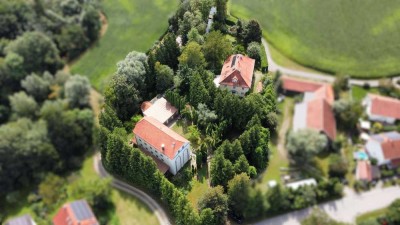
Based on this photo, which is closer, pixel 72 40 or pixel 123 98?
pixel 72 40

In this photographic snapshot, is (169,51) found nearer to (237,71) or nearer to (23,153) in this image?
(237,71)

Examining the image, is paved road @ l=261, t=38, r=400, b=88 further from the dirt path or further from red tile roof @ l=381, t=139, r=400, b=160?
red tile roof @ l=381, t=139, r=400, b=160

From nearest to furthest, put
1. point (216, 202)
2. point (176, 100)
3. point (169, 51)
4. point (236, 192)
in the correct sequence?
1. point (236, 192)
2. point (216, 202)
3. point (176, 100)
4. point (169, 51)

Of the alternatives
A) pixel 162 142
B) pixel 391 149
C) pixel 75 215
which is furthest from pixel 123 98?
pixel 391 149

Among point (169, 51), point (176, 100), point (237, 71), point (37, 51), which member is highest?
point (169, 51)

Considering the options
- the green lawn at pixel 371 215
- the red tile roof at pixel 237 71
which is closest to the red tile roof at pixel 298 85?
the green lawn at pixel 371 215

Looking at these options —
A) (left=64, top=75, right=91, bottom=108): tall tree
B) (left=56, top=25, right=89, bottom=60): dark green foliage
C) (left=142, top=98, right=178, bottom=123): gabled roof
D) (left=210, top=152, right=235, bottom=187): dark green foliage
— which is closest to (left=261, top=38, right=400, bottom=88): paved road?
(left=64, top=75, right=91, bottom=108): tall tree
